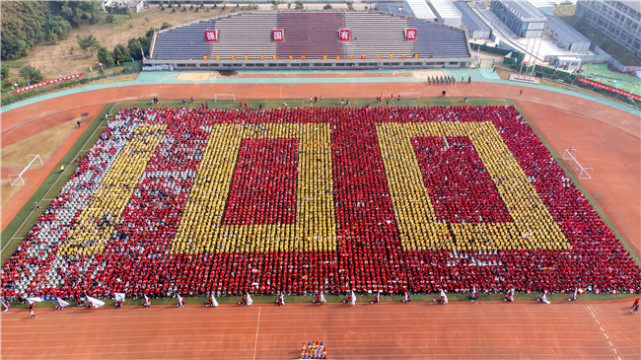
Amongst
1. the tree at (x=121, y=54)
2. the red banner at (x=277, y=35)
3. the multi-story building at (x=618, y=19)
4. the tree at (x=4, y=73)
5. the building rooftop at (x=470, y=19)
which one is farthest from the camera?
the building rooftop at (x=470, y=19)

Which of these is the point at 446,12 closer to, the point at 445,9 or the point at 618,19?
the point at 445,9

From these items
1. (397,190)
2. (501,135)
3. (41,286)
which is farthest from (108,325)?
(501,135)

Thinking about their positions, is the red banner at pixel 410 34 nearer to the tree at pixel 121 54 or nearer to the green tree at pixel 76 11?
the tree at pixel 121 54

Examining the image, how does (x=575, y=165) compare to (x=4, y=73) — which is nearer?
(x=575, y=165)

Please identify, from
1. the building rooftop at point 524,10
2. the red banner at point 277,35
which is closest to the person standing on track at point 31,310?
the red banner at point 277,35

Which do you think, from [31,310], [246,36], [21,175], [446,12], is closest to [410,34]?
[446,12]

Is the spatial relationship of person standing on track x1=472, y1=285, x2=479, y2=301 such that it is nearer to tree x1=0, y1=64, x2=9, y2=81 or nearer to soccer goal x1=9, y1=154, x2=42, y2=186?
soccer goal x1=9, y1=154, x2=42, y2=186

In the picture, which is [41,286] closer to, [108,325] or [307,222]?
[108,325]
